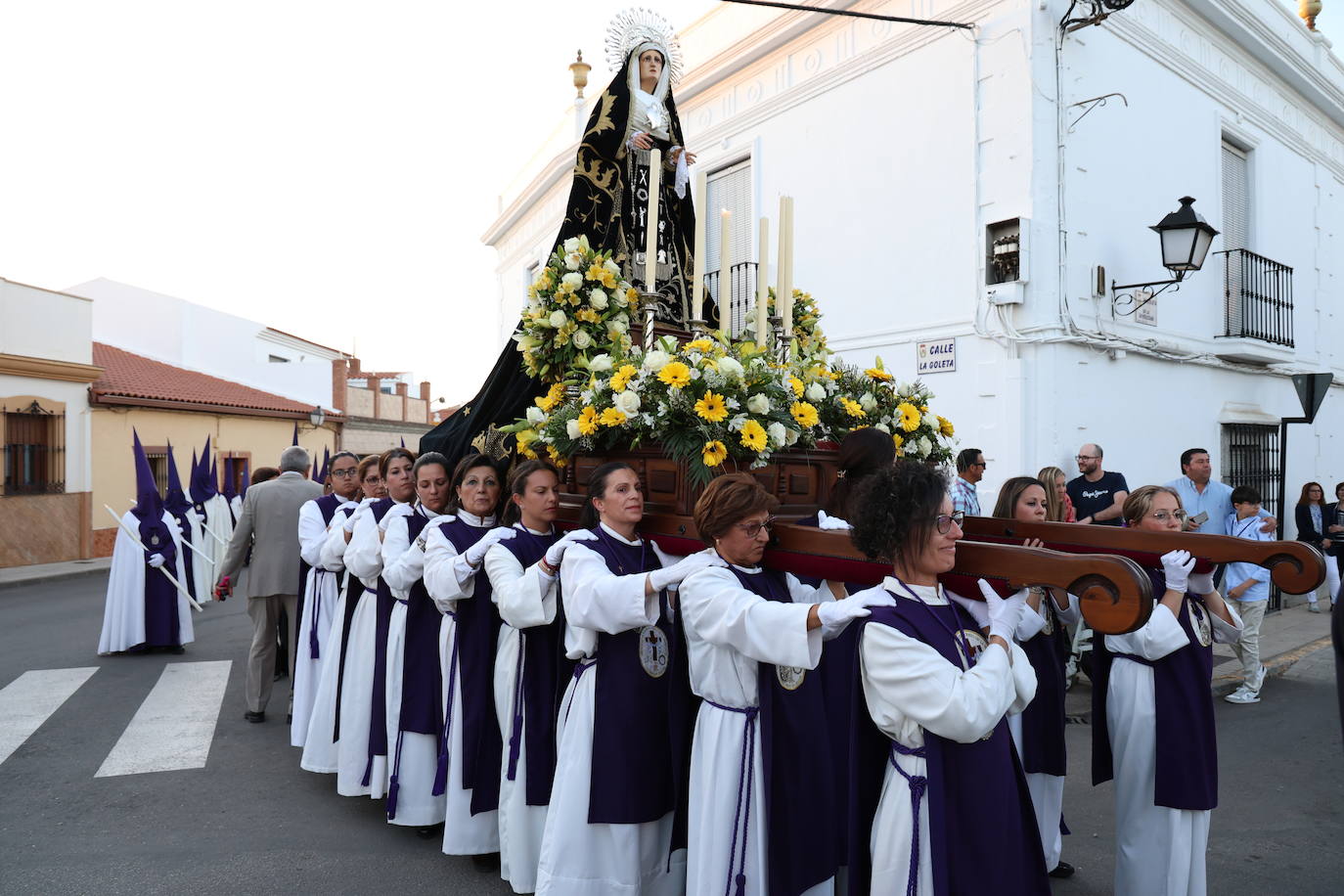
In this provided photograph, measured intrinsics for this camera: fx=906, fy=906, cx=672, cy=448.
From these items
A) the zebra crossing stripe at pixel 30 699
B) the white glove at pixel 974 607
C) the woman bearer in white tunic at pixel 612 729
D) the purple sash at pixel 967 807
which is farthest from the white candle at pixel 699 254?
the zebra crossing stripe at pixel 30 699

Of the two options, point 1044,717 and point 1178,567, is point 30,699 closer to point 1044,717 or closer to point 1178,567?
point 1044,717

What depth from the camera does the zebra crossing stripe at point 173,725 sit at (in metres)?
5.27

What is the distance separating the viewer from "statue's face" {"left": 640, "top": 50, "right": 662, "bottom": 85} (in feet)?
14.6

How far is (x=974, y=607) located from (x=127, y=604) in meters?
8.38

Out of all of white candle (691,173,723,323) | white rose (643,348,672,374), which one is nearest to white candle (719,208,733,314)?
white candle (691,173,723,323)

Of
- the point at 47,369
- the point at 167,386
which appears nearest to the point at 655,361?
the point at 47,369

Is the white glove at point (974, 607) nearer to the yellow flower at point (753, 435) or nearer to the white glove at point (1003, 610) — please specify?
the white glove at point (1003, 610)

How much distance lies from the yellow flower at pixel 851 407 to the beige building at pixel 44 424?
16.3m

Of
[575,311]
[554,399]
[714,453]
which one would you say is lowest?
[714,453]

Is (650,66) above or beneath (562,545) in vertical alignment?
above

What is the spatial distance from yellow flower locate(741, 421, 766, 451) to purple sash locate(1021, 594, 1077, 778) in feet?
4.57

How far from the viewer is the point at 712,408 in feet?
10.2

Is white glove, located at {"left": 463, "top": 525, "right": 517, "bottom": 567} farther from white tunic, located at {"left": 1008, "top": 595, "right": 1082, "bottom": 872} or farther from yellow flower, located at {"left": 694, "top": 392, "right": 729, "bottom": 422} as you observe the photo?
white tunic, located at {"left": 1008, "top": 595, "right": 1082, "bottom": 872}

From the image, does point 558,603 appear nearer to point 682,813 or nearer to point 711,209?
point 682,813
